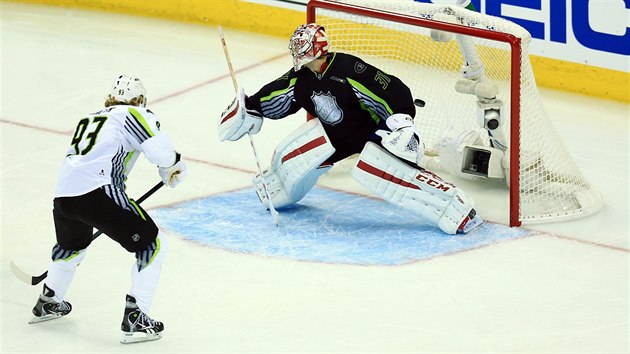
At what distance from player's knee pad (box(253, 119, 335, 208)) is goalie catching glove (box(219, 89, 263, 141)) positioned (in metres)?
0.17

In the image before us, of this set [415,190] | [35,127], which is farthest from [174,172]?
[35,127]

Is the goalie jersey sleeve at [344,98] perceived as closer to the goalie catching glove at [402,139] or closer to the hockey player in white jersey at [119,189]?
the goalie catching glove at [402,139]

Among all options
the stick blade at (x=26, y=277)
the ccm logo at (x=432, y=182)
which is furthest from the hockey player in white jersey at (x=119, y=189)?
the ccm logo at (x=432, y=182)

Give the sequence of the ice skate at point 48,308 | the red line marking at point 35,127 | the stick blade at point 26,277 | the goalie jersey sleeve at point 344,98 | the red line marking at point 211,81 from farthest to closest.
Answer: the red line marking at point 211,81 → the red line marking at point 35,127 → the goalie jersey sleeve at point 344,98 → the stick blade at point 26,277 → the ice skate at point 48,308

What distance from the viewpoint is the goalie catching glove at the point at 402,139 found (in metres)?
6.22

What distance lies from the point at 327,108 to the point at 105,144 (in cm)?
146

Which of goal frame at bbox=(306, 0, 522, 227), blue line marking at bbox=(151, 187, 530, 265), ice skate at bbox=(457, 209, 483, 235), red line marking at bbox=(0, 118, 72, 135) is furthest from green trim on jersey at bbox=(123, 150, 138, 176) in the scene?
red line marking at bbox=(0, 118, 72, 135)

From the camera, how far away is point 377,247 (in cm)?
630

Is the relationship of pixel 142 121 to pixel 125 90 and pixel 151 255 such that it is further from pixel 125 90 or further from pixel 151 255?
pixel 151 255

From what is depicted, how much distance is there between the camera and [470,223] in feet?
21.1

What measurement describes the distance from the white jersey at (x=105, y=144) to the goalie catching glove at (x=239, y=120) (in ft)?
4.22

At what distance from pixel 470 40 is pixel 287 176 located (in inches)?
43.0

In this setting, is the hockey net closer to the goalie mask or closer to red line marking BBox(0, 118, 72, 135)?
the goalie mask

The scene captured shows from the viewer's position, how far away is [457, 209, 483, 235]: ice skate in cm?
641
